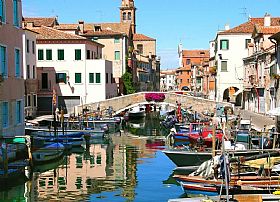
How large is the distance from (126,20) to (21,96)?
180ft

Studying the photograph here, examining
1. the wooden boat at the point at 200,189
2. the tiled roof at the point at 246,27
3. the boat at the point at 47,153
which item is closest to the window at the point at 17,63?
the boat at the point at 47,153

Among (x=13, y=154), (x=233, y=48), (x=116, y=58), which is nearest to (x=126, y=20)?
(x=116, y=58)

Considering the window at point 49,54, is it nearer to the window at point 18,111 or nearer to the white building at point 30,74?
the white building at point 30,74

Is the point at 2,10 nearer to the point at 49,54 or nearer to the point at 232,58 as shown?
the point at 49,54

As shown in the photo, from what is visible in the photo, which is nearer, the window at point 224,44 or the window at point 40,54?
the window at point 40,54

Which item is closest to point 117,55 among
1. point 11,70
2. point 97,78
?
point 97,78

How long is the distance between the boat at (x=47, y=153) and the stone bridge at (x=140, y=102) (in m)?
15.8

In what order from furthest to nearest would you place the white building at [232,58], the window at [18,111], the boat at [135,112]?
the white building at [232,58], the boat at [135,112], the window at [18,111]

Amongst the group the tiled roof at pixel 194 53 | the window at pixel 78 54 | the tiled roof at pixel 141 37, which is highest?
the tiled roof at pixel 141 37

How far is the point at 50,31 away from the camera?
4050cm

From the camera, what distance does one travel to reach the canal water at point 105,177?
608 inches

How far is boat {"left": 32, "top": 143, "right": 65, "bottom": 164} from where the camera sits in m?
20.5

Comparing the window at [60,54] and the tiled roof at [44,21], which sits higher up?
the tiled roof at [44,21]

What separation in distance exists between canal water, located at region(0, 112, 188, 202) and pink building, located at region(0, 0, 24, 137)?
7.52 ft
